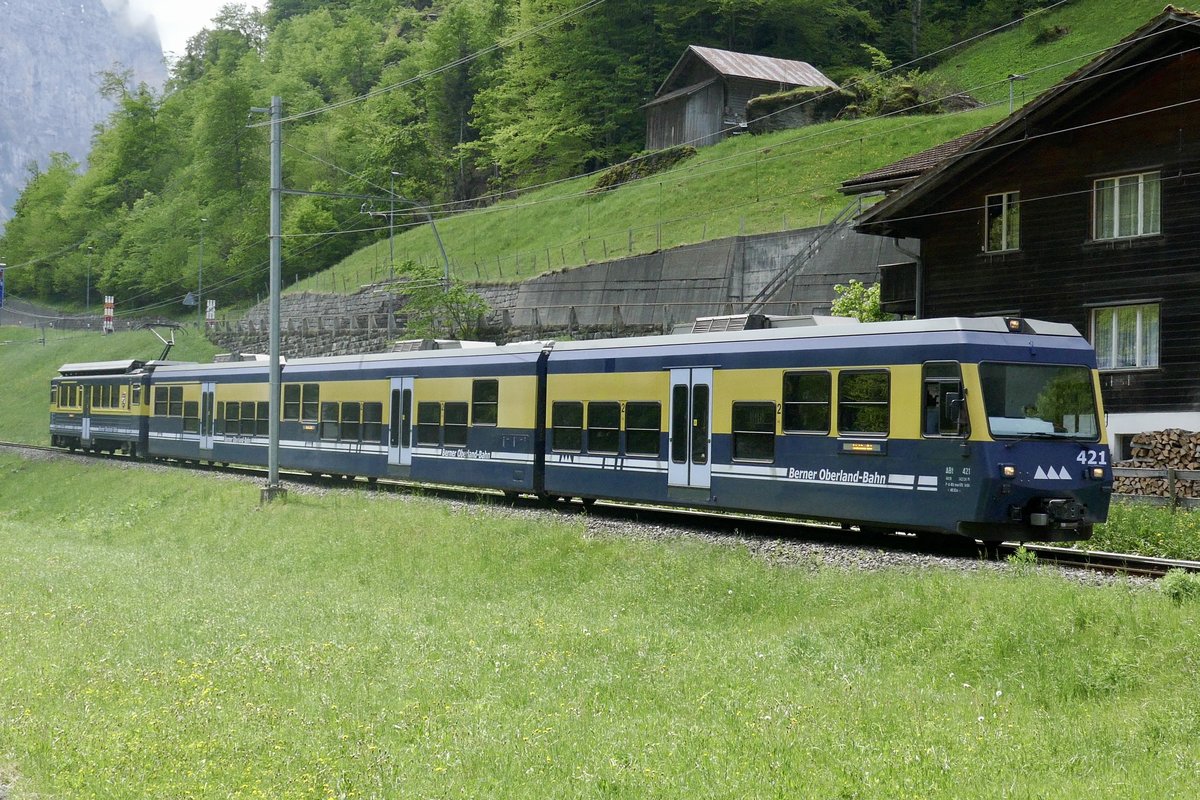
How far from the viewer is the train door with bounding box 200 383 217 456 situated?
3862cm

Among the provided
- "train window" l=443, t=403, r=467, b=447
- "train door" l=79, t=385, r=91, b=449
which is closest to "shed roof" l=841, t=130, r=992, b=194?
"train window" l=443, t=403, r=467, b=447

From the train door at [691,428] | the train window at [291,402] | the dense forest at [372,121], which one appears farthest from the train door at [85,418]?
the train door at [691,428]

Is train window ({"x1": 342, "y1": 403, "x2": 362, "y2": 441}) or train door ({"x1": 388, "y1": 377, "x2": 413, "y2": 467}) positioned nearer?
train door ({"x1": 388, "y1": 377, "x2": 413, "y2": 467})

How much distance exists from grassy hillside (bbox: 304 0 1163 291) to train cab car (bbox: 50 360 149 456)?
1924cm

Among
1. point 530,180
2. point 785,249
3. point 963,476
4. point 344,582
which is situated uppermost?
point 530,180

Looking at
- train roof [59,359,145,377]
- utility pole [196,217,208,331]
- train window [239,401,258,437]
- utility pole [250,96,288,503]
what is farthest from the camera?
utility pole [196,217,208,331]

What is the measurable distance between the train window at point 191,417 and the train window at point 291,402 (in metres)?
6.23

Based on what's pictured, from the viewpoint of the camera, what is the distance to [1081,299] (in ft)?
94.2

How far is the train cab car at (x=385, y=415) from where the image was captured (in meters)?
25.0

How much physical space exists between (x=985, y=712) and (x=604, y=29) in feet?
249

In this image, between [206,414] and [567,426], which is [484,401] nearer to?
[567,426]

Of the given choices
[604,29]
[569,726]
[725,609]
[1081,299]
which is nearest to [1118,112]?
[1081,299]

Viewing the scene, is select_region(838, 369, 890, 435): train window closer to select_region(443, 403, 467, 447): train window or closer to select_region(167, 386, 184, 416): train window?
select_region(443, 403, 467, 447): train window

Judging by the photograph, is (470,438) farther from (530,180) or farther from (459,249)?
(530,180)
